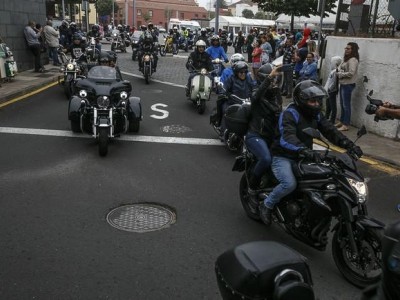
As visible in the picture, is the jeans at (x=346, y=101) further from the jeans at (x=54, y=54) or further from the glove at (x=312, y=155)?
the jeans at (x=54, y=54)

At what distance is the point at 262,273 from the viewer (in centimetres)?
176

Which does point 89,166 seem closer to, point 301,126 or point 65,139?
point 65,139

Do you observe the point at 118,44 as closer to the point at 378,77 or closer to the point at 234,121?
the point at 378,77

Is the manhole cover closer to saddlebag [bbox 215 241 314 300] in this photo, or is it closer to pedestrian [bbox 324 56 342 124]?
saddlebag [bbox 215 241 314 300]

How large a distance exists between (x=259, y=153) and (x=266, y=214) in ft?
2.33

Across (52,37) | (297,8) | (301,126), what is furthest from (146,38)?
(301,126)

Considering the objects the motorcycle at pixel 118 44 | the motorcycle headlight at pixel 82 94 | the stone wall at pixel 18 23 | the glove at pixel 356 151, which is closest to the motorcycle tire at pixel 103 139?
the motorcycle headlight at pixel 82 94

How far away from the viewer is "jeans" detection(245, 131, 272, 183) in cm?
491

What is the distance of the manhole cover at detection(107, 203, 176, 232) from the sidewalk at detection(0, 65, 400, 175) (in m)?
4.03

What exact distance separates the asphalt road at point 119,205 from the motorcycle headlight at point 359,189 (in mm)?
826

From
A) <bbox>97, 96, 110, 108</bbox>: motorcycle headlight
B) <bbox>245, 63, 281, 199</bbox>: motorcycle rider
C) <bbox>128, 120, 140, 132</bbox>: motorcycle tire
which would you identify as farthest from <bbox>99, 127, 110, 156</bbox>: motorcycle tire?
<bbox>245, 63, 281, 199</bbox>: motorcycle rider

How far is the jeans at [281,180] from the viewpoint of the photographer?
436 centimetres

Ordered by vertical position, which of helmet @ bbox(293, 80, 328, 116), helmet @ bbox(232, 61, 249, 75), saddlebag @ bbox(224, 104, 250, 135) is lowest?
saddlebag @ bbox(224, 104, 250, 135)

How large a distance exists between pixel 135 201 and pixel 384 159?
4.60 meters
